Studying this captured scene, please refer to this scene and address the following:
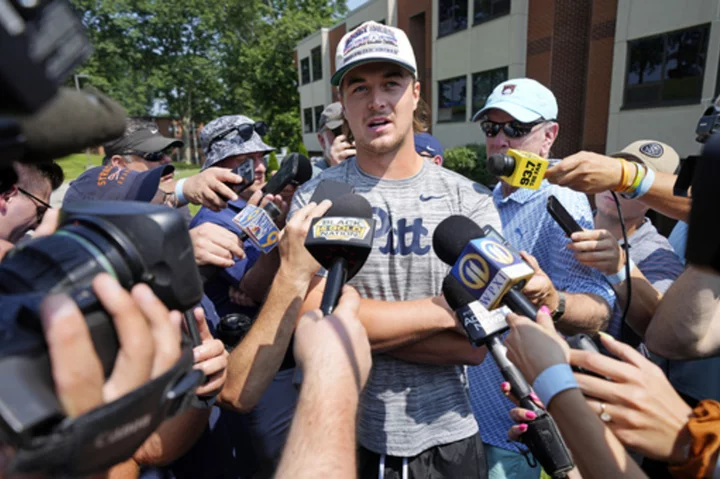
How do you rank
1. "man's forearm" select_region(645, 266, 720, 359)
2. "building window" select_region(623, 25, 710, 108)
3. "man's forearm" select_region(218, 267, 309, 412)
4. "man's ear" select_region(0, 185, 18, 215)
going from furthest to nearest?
"building window" select_region(623, 25, 710, 108)
"man's ear" select_region(0, 185, 18, 215)
"man's forearm" select_region(645, 266, 720, 359)
"man's forearm" select_region(218, 267, 309, 412)

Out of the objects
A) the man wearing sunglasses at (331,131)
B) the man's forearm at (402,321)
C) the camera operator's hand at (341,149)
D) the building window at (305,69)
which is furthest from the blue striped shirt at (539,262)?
the building window at (305,69)

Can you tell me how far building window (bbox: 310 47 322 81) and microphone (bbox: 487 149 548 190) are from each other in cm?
2915

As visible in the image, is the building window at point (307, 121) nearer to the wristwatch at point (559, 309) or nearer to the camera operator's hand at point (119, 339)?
the wristwatch at point (559, 309)

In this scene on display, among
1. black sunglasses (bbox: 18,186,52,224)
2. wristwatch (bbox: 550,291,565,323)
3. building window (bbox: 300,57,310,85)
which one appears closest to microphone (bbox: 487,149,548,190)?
wristwatch (bbox: 550,291,565,323)

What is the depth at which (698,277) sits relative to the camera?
6.17 ft

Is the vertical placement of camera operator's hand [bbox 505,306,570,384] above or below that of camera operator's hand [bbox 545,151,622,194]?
below

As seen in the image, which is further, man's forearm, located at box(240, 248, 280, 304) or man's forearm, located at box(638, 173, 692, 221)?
man's forearm, located at box(240, 248, 280, 304)

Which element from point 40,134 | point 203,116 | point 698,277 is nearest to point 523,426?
point 698,277

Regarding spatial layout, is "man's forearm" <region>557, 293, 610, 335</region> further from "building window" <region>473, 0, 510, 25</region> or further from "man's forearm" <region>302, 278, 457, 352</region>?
"building window" <region>473, 0, 510, 25</region>

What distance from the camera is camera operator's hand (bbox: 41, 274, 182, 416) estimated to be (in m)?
0.71

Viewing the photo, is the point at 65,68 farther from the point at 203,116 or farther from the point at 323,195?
the point at 203,116

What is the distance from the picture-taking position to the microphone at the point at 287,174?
2535 millimetres

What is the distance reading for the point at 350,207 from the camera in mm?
1642

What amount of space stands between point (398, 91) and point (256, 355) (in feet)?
4.59
